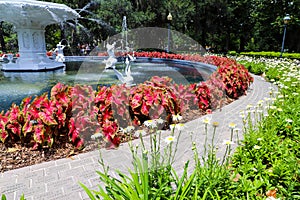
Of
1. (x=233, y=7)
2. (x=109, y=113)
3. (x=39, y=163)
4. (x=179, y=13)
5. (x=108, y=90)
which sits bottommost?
(x=39, y=163)

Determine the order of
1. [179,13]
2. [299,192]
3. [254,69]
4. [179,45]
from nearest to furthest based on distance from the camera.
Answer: [299,192] < [254,69] < [179,13] < [179,45]

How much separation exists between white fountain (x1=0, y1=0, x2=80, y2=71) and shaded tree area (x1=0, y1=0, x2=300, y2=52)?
8790 mm

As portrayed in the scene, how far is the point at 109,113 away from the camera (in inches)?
143

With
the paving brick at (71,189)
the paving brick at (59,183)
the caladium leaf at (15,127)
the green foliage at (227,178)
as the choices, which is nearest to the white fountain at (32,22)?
the caladium leaf at (15,127)

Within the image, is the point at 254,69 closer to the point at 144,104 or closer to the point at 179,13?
the point at 144,104

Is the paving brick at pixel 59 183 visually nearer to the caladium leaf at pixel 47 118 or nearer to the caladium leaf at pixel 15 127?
the caladium leaf at pixel 47 118

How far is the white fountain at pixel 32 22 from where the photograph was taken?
389 inches

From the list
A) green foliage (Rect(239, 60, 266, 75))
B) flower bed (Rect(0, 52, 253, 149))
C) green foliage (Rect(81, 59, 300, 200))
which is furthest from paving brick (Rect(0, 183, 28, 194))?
green foliage (Rect(239, 60, 266, 75))

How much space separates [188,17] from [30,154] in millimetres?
27933

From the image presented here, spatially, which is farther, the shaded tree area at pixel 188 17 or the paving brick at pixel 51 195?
the shaded tree area at pixel 188 17

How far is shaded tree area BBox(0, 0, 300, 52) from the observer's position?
79.3ft

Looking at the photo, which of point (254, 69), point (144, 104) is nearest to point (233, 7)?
point (254, 69)

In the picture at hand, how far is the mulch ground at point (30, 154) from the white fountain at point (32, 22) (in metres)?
8.90

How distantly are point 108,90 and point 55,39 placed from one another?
3224cm
